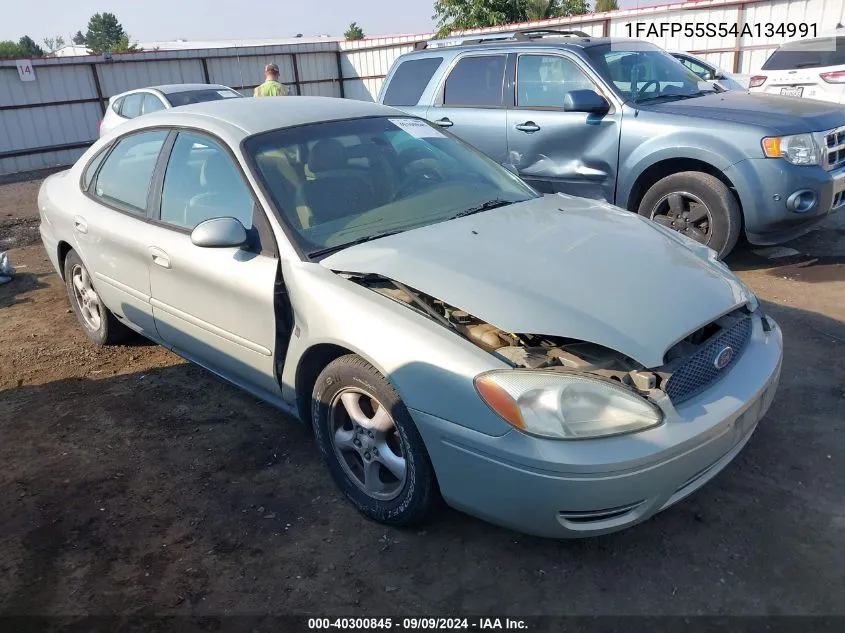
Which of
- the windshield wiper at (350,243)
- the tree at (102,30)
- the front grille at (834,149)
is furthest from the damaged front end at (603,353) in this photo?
the tree at (102,30)

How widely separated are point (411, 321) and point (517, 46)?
480 centimetres

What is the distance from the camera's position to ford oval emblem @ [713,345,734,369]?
264 cm

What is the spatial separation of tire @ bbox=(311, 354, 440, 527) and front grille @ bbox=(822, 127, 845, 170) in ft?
14.7

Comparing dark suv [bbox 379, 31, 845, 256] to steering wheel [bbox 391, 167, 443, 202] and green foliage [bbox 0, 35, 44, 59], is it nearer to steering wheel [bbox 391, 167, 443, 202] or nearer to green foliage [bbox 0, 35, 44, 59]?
steering wheel [bbox 391, 167, 443, 202]

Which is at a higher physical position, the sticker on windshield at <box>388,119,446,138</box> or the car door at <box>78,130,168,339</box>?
the sticker on windshield at <box>388,119,446,138</box>

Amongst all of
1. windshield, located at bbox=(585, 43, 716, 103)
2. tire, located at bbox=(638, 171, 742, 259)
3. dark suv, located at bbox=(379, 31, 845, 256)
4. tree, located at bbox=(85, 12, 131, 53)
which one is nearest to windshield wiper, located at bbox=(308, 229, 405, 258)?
dark suv, located at bbox=(379, 31, 845, 256)

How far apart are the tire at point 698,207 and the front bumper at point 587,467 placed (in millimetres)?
3220

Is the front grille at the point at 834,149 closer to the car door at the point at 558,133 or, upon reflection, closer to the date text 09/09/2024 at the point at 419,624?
the car door at the point at 558,133

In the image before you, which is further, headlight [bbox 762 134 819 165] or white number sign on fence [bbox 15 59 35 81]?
white number sign on fence [bbox 15 59 35 81]

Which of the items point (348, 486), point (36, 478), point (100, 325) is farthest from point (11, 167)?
point (348, 486)

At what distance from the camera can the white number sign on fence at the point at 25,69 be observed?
15.5 meters

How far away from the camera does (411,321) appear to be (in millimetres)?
2645

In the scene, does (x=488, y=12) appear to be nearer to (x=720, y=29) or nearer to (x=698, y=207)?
(x=720, y=29)

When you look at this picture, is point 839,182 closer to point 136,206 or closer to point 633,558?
point 633,558
